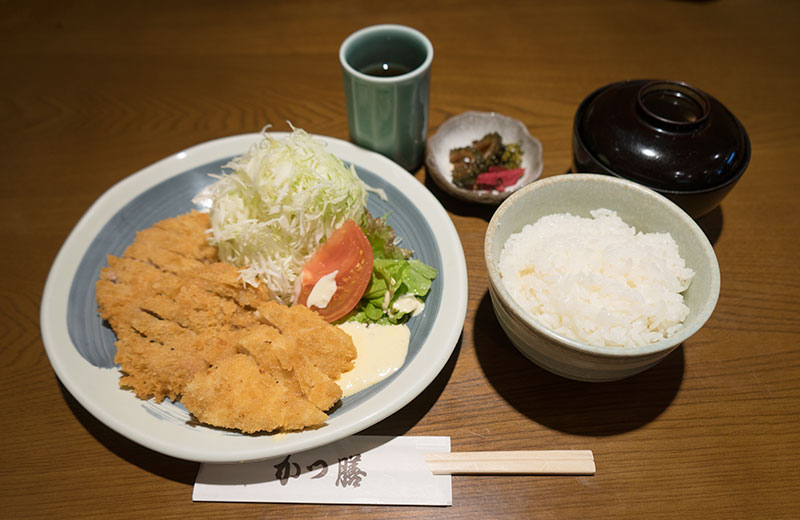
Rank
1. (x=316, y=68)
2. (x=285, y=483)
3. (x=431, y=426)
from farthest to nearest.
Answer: (x=316, y=68), (x=431, y=426), (x=285, y=483)

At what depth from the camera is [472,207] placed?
7.86 feet

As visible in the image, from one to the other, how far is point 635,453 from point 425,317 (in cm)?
85

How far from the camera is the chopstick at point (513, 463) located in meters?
1.58

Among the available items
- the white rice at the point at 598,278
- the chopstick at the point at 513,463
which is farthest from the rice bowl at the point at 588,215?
the chopstick at the point at 513,463

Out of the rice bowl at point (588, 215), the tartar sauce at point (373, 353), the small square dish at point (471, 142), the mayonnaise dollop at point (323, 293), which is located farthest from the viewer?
the small square dish at point (471, 142)

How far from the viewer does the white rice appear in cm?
157

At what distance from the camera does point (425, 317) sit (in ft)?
6.15

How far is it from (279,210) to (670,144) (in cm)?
158

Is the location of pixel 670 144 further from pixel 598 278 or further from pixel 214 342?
pixel 214 342

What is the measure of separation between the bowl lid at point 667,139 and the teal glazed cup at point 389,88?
30.5 inches

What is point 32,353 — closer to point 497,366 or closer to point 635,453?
point 497,366

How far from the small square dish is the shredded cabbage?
19.0 inches

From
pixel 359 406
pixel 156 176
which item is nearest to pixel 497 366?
pixel 359 406

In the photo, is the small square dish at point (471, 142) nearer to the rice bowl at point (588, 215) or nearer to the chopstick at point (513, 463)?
the rice bowl at point (588, 215)
